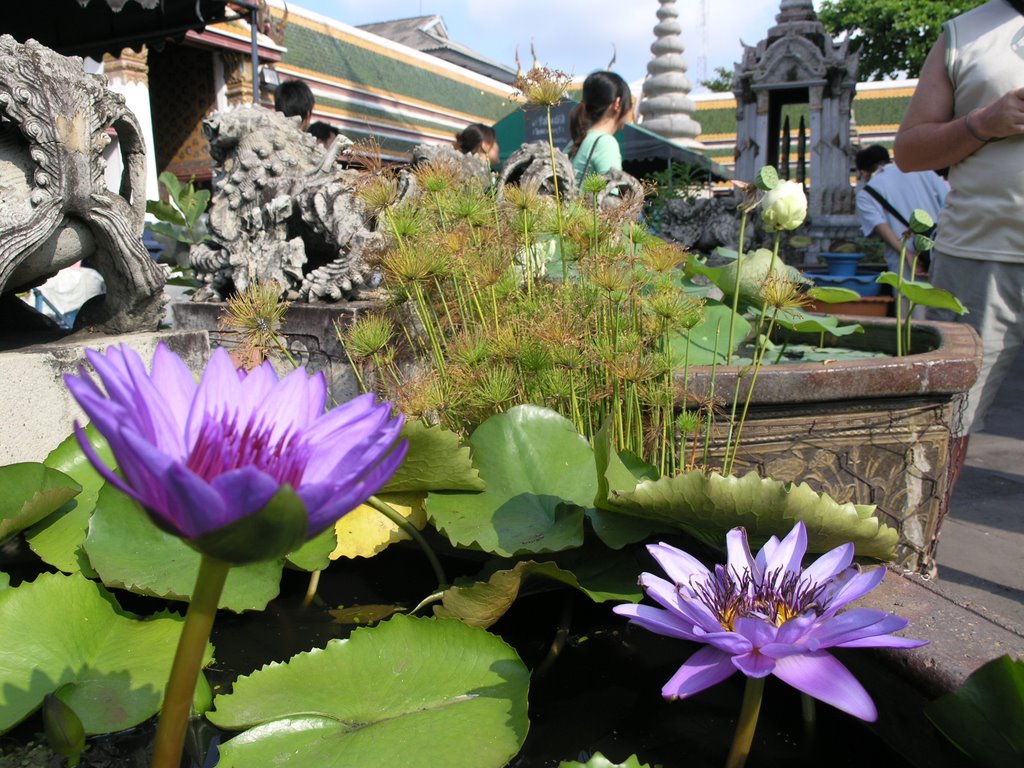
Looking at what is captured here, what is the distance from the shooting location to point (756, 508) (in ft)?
2.72

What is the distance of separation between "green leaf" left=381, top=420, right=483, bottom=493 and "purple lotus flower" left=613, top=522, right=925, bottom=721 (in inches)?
13.7

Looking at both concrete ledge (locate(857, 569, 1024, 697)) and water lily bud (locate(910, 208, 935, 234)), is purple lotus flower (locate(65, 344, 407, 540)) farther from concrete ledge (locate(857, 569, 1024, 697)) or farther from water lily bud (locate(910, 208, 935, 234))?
water lily bud (locate(910, 208, 935, 234))

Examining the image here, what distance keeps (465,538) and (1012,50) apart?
5.45ft

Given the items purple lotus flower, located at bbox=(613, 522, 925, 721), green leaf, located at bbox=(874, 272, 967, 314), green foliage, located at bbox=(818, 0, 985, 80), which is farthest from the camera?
green foliage, located at bbox=(818, 0, 985, 80)

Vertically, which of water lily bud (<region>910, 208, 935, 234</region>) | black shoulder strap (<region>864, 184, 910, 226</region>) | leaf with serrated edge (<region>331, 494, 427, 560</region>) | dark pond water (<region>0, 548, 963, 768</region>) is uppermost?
black shoulder strap (<region>864, 184, 910, 226</region>)

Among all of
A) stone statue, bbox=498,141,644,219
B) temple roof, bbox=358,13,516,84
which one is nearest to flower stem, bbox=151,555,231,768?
stone statue, bbox=498,141,644,219

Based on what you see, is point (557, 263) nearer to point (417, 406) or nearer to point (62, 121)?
point (417, 406)

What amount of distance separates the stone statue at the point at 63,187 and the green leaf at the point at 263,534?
4.46 ft

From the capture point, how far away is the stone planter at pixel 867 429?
4.73ft

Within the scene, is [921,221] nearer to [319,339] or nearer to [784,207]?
[784,207]

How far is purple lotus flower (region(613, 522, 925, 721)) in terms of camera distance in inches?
24.0

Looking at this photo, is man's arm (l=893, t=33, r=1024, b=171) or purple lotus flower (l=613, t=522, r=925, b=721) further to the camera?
man's arm (l=893, t=33, r=1024, b=171)

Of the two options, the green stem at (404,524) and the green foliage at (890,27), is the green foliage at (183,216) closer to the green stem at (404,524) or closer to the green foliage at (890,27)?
the green stem at (404,524)

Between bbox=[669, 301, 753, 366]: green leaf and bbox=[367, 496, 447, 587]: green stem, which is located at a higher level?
bbox=[669, 301, 753, 366]: green leaf
